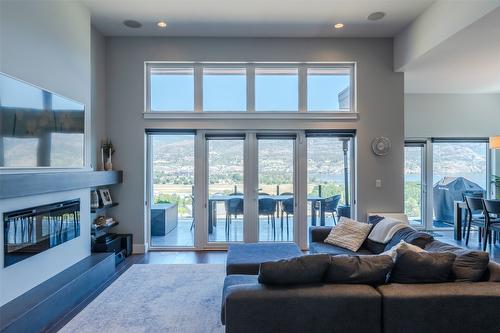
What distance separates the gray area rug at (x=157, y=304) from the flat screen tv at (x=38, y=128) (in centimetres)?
160

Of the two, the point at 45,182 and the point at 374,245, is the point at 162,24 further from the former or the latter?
the point at 374,245

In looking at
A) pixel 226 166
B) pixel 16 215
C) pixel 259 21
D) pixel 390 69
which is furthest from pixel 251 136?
pixel 16 215

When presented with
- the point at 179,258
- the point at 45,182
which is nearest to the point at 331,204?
the point at 179,258

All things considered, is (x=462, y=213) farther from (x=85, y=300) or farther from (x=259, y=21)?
(x=85, y=300)

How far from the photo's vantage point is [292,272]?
6.72 ft

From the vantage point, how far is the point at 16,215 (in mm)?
2795

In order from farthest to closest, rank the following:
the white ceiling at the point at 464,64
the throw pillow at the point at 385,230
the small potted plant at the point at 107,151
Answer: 1. the small potted plant at the point at 107,151
2. the white ceiling at the point at 464,64
3. the throw pillow at the point at 385,230

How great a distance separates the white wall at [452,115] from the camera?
22.1ft

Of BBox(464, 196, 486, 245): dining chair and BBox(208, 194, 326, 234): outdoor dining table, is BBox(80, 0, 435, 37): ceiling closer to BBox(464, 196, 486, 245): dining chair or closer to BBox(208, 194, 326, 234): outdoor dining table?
BBox(208, 194, 326, 234): outdoor dining table

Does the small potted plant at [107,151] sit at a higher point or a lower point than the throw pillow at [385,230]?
higher

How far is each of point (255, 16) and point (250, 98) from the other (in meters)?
1.31

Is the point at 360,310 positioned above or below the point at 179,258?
above

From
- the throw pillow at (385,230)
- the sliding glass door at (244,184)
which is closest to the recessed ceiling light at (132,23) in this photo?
the sliding glass door at (244,184)

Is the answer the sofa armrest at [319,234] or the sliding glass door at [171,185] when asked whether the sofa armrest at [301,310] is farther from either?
the sliding glass door at [171,185]
